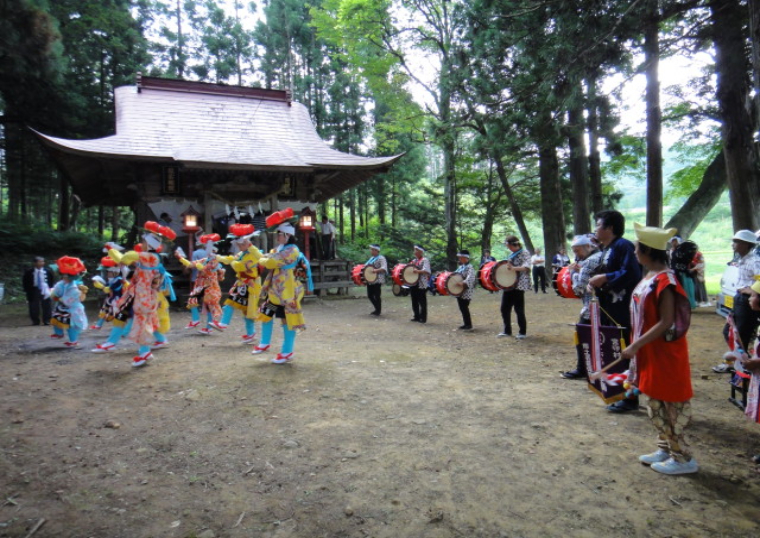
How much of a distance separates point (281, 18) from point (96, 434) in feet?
94.3

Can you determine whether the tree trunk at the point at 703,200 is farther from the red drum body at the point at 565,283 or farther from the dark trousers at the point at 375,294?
the dark trousers at the point at 375,294

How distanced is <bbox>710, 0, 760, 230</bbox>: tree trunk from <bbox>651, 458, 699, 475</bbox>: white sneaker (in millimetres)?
6629

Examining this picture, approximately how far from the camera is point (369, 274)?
11461 mm

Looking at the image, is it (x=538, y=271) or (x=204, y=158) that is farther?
(x=538, y=271)

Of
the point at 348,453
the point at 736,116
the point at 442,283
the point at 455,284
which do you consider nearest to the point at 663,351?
the point at 348,453

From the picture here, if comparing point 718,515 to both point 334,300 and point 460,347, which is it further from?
point 334,300

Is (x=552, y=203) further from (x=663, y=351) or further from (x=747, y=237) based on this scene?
(x=663, y=351)

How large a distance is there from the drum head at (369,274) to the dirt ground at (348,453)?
16.8 feet

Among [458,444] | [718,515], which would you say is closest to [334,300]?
[458,444]

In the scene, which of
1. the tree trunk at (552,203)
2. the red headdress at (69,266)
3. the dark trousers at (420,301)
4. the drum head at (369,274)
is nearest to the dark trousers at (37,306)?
the red headdress at (69,266)

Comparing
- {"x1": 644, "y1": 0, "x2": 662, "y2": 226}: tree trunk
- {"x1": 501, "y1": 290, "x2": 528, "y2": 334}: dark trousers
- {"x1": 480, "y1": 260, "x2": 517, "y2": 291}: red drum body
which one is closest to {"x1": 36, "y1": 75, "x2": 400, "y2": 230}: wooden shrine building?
{"x1": 644, "y1": 0, "x2": 662, "y2": 226}: tree trunk

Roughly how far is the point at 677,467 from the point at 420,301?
7797 mm

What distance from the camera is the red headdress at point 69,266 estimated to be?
723 centimetres

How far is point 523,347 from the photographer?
7461mm
